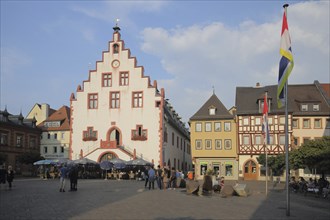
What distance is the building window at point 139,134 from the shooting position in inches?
1959

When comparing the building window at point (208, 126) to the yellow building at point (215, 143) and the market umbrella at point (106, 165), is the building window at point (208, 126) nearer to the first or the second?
the yellow building at point (215, 143)

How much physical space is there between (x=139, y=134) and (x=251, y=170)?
15429 mm

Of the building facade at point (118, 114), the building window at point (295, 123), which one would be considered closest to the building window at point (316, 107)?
the building window at point (295, 123)

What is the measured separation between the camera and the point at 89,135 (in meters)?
51.8

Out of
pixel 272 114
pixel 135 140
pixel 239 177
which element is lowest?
pixel 239 177

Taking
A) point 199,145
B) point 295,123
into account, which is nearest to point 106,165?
point 199,145

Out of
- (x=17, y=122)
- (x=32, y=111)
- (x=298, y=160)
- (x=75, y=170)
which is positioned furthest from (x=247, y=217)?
(x=32, y=111)

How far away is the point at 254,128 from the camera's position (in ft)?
166

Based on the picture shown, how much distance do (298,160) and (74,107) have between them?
33.5 metres

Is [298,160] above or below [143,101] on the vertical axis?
below

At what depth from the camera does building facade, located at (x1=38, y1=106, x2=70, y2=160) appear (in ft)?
232

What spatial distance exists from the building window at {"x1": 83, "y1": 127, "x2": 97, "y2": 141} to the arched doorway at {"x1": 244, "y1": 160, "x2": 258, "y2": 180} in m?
20.4

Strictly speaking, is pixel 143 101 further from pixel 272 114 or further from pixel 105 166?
pixel 272 114

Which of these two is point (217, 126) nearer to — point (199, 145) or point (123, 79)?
point (199, 145)
